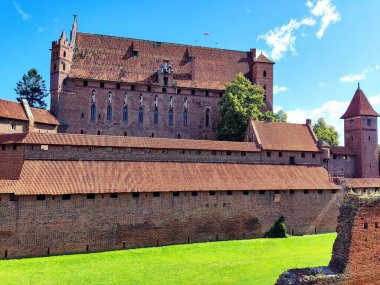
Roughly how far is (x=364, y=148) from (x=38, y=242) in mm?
32278

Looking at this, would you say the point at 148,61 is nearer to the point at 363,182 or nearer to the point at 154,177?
the point at 154,177

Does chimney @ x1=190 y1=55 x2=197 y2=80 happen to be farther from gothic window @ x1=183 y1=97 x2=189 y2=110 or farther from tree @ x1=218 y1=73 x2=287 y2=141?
tree @ x1=218 y1=73 x2=287 y2=141

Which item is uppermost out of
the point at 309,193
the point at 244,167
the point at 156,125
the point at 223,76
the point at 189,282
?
the point at 223,76

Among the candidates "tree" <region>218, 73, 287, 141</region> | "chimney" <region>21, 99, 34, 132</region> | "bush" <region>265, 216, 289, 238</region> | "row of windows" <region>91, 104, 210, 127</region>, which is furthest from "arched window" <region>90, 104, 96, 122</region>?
"bush" <region>265, 216, 289, 238</region>

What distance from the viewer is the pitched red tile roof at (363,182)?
3331cm

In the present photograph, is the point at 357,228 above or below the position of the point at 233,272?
above

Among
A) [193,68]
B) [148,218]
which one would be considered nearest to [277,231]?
[148,218]

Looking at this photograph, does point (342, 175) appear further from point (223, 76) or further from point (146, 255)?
Answer: point (146, 255)

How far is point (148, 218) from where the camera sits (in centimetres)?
2430

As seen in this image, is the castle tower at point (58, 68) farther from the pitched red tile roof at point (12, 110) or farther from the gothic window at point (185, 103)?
the gothic window at point (185, 103)

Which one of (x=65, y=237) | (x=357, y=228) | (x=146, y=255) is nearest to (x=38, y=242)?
(x=65, y=237)

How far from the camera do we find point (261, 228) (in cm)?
2783

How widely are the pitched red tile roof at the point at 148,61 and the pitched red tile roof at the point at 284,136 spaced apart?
12.0 m

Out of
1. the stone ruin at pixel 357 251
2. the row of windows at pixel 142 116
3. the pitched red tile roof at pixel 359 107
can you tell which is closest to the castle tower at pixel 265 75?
the row of windows at pixel 142 116
